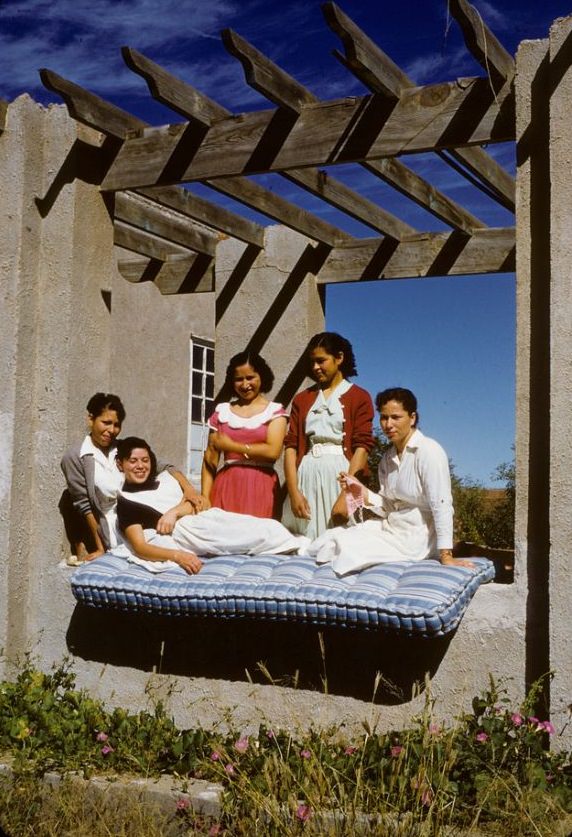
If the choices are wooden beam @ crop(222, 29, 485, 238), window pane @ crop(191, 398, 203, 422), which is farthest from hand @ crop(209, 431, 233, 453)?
window pane @ crop(191, 398, 203, 422)

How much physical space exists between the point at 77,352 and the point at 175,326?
23.0 feet

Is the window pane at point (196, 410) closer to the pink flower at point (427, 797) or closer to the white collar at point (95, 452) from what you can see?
the white collar at point (95, 452)

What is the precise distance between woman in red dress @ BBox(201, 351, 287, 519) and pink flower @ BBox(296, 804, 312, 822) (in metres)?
2.60

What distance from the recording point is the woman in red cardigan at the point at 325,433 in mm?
6652

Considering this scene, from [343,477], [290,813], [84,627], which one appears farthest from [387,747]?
[84,627]

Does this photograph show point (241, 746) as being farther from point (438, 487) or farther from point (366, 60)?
point (366, 60)

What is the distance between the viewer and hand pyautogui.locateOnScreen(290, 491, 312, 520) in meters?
6.45

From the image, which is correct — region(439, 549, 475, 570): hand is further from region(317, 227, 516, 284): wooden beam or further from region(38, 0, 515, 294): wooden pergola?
region(317, 227, 516, 284): wooden beam

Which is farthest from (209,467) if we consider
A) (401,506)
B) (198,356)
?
(198,356)

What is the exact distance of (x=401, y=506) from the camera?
18.5 feet

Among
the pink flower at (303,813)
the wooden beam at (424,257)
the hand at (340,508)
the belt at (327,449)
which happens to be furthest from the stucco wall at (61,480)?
the wooden beam at (424,257)

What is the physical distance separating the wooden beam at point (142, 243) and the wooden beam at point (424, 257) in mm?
1666

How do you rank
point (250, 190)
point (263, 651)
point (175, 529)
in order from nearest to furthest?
point (263, 651) < point (175, 529) < point (250, 190)

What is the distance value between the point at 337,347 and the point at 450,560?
199cm
